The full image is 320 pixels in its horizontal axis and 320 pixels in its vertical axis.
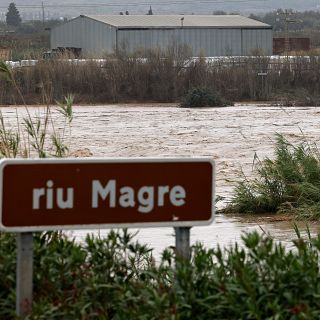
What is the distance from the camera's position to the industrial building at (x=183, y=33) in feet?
211

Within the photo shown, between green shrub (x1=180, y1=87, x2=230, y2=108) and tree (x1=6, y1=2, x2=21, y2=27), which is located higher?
tree (x1=6, y1=2, x2=21, y2=27)

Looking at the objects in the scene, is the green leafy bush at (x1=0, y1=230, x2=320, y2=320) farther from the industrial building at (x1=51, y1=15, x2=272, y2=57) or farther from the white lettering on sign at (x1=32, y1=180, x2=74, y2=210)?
the industrial building at (x1=51, y1=15, x2=272, y2=57)

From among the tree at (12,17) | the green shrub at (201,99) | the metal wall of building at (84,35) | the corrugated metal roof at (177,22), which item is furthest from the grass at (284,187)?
the tree at (12,17)

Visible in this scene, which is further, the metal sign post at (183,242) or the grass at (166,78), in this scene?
the grass at (166,78)

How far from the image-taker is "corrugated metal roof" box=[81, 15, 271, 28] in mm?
65750

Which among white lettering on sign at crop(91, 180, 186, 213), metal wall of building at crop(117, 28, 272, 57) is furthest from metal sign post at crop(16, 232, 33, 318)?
metal wall of building at crop(117, 28, 272, 57)

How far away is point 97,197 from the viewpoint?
536 centimetres

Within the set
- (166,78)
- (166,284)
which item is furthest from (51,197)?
(166,78)

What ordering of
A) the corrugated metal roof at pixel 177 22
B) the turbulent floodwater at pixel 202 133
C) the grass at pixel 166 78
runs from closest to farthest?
the turbulent floodwater at pixel 202 133
the grass at pixel 166 78
the corrugated metal roof at pixel 177 22

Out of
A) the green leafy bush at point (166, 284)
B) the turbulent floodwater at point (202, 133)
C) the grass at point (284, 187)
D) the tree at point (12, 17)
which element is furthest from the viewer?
the tree at point (12, 17)

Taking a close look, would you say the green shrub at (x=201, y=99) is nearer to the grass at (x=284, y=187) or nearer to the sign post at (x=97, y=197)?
the grass at (x=284, y=187)

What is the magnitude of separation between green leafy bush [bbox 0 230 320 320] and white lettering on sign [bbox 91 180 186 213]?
1.03 ft

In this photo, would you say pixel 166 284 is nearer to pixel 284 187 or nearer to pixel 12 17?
pixel 284 187

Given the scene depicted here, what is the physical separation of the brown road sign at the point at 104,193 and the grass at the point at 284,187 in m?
7.41
